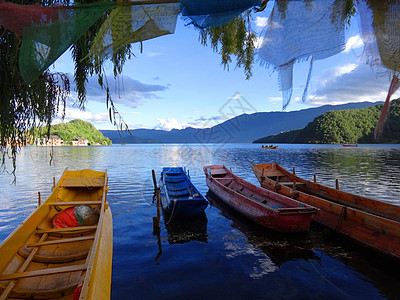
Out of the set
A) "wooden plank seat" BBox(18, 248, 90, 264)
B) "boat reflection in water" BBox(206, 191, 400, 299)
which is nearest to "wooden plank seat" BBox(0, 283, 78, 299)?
"wooden plank seat" BBox(18, 248, 90, 264)

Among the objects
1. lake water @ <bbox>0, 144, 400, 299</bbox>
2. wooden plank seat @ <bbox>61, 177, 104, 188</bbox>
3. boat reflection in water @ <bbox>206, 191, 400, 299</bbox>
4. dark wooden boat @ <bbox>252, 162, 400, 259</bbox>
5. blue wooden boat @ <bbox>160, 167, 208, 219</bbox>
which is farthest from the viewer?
wooden plank seat @ <bbox>61, 177, 104, 188</bbox>

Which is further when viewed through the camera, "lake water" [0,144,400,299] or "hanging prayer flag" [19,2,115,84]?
"lake water" [0,144,400,299]

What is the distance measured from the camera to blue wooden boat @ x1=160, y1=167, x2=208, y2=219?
11.1 metres

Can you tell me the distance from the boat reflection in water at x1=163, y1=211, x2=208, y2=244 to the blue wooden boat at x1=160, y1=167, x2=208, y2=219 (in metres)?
0.53

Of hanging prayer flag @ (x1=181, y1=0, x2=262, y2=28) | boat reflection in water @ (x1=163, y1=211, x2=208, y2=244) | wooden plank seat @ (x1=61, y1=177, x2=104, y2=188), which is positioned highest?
hanging prayer flag @ (x1=181, y1=0, x2=262, y2=28)

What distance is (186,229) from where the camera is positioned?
439 inches

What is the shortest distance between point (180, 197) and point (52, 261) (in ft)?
25.1

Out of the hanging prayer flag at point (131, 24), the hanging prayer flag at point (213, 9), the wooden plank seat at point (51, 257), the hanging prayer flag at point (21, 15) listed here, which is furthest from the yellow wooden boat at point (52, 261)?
the hanging prayer flag at point (213, 9)

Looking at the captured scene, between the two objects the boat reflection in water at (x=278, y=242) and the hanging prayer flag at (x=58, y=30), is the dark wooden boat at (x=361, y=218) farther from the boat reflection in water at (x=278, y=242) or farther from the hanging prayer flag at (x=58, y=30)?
the hanging prayer flag at (x=58, y=30)

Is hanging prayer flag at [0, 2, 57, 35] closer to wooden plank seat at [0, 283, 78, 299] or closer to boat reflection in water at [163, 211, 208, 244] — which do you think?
wooden plank seat at [0, 283, 78, 299]

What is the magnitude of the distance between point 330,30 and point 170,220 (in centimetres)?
Result: 1094

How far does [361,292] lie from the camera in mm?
6449

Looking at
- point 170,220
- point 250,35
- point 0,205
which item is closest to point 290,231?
point 170,220

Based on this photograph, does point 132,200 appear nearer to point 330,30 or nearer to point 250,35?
point 250,35
